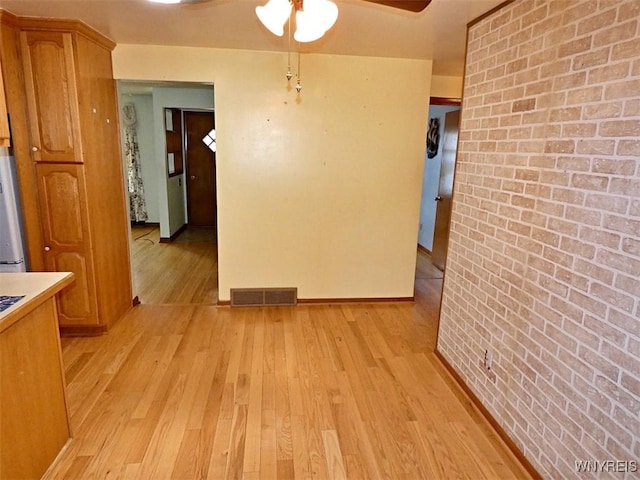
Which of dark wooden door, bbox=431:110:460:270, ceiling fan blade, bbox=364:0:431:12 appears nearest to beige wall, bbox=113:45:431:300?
dark wooden door, bbox=431:110:460:270

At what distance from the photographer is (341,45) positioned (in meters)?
3.03

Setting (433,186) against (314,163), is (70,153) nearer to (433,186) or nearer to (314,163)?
(314,163)

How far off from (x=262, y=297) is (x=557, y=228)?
263 cm

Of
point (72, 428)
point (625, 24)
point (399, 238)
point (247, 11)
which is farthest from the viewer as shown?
point (399, 238)

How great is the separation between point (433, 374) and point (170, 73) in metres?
3.15

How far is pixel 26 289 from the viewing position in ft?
5.39

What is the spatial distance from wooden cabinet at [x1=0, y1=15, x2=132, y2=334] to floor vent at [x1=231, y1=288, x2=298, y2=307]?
1049 mm

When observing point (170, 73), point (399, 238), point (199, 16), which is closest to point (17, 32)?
point (170, 73)

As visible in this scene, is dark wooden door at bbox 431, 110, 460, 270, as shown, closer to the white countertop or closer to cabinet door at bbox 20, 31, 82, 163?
cabinet door at bbox 20, 31, 82, 163

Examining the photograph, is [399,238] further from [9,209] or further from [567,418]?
[9,209]

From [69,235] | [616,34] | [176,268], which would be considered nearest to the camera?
[616,34]

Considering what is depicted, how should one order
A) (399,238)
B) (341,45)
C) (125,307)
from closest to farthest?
(341,45), (125,307), (399,238)

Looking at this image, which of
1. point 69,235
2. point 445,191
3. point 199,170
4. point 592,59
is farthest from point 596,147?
point 199,170

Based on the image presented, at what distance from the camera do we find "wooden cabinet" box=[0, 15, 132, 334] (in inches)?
102
